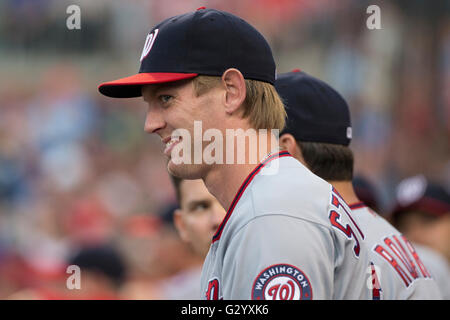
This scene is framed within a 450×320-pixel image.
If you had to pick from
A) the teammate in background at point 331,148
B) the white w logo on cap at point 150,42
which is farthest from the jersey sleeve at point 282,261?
the teammate in background at point 331,148

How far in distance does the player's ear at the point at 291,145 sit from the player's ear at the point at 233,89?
87 centimetres

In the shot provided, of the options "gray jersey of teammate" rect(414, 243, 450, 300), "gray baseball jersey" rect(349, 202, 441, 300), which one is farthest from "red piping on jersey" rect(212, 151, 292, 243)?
"gray jersey of teammate" rect(414, 243, 450, 300)

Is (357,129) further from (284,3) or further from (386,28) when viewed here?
(284,3)

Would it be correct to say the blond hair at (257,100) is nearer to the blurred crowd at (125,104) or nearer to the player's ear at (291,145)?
the player's ear at (291,145)

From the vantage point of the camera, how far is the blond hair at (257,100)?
1.86 m

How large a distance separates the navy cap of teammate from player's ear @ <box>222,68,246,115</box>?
3.15m

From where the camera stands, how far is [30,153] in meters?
10.6

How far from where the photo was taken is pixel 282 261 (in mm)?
1508

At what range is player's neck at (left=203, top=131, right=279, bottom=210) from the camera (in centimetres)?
186

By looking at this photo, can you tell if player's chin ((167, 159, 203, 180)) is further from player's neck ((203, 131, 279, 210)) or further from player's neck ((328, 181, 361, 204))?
player's neck ((328, 181, 361, 204))

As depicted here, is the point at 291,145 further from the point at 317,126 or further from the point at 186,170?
the point at 186,170
